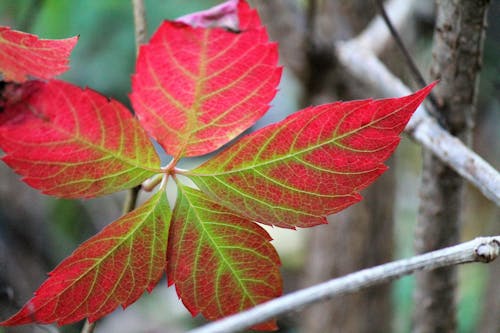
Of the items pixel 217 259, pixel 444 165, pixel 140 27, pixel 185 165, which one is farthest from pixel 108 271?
pixel 185 165

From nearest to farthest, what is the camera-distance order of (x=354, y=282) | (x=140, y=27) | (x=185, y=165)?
(x=354, y=282) < (x=140, y=27) < (x=185, y=165)

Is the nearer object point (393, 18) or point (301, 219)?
point (301, 219)

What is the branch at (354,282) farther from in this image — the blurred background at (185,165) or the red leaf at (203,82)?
the blurred background at (185,165)

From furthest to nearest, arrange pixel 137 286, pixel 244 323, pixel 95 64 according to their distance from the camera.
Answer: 1. pixel 95 64
2. pixel 137 286
3. pixel 244 323

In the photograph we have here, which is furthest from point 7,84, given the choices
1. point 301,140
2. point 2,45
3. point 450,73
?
point 450,73

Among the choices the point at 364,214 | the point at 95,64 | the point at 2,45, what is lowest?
the point at 364,214

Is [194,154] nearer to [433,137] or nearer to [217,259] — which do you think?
[217,259]

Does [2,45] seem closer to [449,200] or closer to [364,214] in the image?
[449,200]
